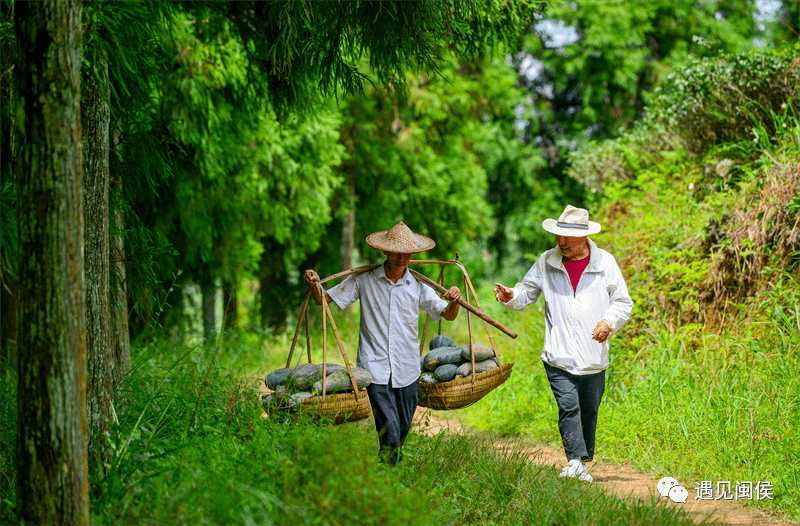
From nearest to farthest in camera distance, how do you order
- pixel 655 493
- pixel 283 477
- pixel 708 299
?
pixel 283 477, pixel 655 493, pixel 708 299

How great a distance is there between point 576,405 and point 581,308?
669mm

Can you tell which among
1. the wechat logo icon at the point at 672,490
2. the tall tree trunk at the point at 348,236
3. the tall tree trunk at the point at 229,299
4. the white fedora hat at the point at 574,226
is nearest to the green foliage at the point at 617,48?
the tall tree trunk at the point at 348,236

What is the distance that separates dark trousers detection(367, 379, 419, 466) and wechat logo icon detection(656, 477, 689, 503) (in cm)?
180

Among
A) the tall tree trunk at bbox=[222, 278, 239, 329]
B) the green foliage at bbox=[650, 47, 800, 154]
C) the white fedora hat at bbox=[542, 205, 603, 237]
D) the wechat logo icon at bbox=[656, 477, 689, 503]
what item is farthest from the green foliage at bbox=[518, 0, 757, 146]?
the wechat logo icon at bbox=[656, 477, 689, 503]

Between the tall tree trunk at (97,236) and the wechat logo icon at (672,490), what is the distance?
3.61m

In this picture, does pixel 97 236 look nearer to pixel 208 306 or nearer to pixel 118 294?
pixel 118 294

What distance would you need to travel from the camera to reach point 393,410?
14.2 feet

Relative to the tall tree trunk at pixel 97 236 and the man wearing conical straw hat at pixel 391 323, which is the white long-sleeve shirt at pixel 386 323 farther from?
the tall tree trunk at pixel 97 236

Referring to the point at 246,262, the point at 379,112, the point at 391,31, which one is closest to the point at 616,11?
the point at 379,112

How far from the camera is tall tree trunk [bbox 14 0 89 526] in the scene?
113 inches

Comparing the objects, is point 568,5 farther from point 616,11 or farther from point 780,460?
point 780,460

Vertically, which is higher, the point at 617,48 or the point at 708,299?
the point at 617,48

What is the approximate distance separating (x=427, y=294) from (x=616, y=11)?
1372cm

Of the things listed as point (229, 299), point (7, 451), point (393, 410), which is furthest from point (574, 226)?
point (7, 451)
